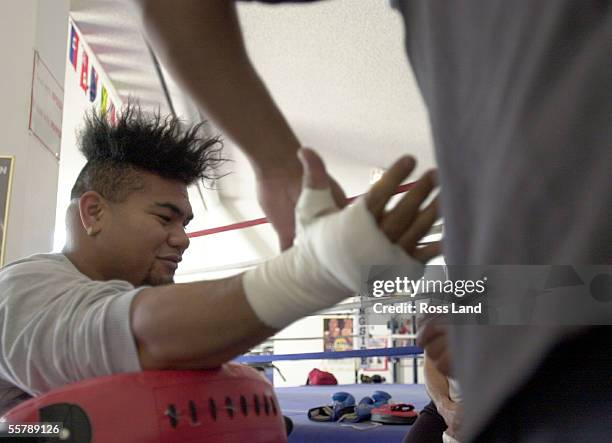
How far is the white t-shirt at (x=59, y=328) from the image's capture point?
667mm

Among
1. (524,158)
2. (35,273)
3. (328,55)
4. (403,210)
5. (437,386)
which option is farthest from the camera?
(328,55)

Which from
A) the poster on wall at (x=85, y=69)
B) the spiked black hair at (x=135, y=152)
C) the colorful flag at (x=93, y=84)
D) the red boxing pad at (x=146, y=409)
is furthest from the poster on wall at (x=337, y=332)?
the red boxing pad at (x=146, y=409)

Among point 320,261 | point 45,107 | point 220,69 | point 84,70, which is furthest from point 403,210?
point 84,70

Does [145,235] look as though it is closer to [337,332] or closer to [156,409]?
[156,409]

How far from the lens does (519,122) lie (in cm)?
30

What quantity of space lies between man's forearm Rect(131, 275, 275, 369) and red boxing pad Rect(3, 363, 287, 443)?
3 cm

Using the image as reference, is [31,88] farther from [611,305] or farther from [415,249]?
[611,305]

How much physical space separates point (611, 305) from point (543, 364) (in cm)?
4

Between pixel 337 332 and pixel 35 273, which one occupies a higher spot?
pixel 35 273

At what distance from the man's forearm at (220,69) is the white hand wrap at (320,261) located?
7 cm

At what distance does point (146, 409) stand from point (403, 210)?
0.37 meters

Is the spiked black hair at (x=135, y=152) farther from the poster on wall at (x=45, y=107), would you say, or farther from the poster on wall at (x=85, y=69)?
the poster on wall at (x=85, y=69)

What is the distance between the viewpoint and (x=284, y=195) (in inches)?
20.4

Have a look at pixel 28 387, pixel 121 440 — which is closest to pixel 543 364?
pixel 121 440
